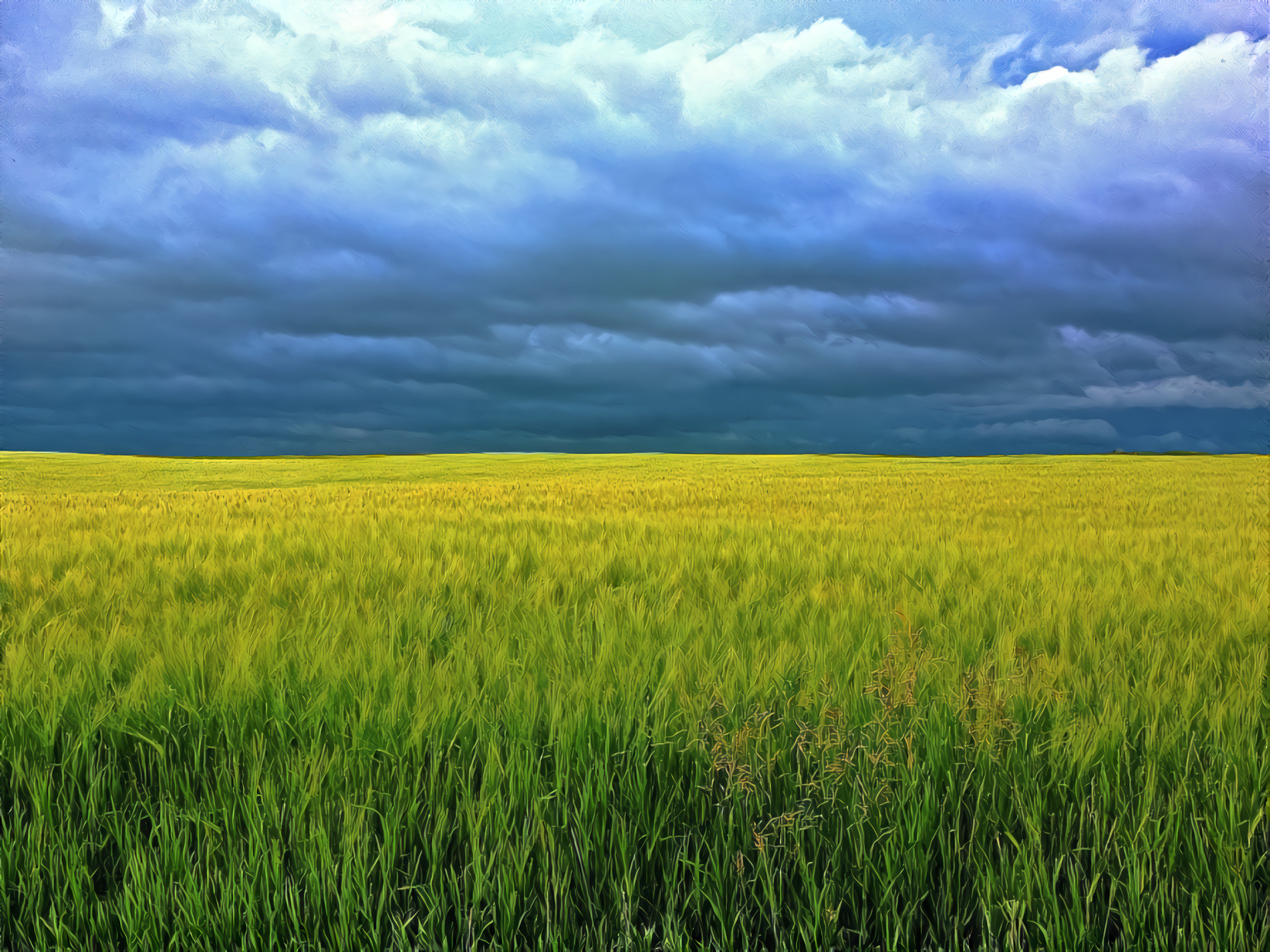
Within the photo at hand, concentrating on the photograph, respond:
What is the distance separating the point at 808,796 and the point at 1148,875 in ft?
2.70

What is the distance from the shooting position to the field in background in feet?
5.15

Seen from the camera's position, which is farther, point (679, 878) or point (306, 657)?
point (306, 657)

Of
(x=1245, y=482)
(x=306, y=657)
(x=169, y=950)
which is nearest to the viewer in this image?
(x=169, y=950)

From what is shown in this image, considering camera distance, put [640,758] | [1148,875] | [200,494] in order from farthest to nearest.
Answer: [200,494]
[640,758]
[1148,875]

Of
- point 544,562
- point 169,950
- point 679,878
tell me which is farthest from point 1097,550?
point 169,950

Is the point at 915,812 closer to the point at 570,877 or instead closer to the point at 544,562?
the point at 570,877

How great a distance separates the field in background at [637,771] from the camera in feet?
5.15

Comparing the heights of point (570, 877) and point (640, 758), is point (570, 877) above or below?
below

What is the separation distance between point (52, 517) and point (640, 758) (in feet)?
31.9

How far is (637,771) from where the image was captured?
1.95 m

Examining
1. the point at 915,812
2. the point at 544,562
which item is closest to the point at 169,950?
the point at 915,812

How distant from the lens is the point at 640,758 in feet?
6.43

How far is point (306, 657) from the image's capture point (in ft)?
9.25

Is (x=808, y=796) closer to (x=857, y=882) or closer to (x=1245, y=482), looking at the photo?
(x=857, y=882)
